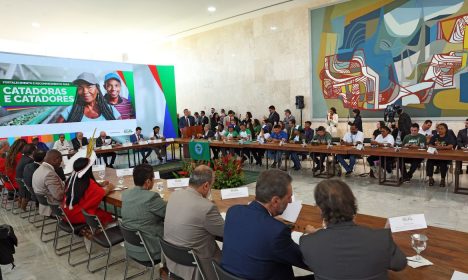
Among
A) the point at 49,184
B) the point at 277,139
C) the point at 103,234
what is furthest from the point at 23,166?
the point at 277,139

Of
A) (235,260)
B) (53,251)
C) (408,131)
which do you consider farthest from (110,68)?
(235,260)

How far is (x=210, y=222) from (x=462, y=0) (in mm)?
8077

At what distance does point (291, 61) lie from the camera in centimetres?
1039

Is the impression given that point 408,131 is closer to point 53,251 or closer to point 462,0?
point 462,0

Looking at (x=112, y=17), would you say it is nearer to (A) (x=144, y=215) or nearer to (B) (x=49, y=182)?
(B) (x=49, y=182)

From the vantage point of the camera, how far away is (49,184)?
3615mm

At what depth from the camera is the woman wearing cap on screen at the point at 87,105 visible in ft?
33.5

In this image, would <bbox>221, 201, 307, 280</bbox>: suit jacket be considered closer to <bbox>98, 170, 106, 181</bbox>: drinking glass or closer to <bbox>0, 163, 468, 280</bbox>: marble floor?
<bbox>0, 163, 468, 280</bbox>: marble floor

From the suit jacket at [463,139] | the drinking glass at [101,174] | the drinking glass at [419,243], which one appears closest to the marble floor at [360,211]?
the suit jacket at [463,139]

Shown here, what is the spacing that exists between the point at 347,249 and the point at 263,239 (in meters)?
0.38

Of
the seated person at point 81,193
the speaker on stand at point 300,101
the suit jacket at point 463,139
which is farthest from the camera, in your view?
the speaker on stand at point 300,101

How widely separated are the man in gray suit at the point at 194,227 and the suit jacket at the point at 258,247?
38cm

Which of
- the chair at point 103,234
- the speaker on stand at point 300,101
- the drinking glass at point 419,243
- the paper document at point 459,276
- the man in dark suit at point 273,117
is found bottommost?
the chair at point 103,234

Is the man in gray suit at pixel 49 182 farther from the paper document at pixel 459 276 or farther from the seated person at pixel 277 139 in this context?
the seated person at pixel 277 139
